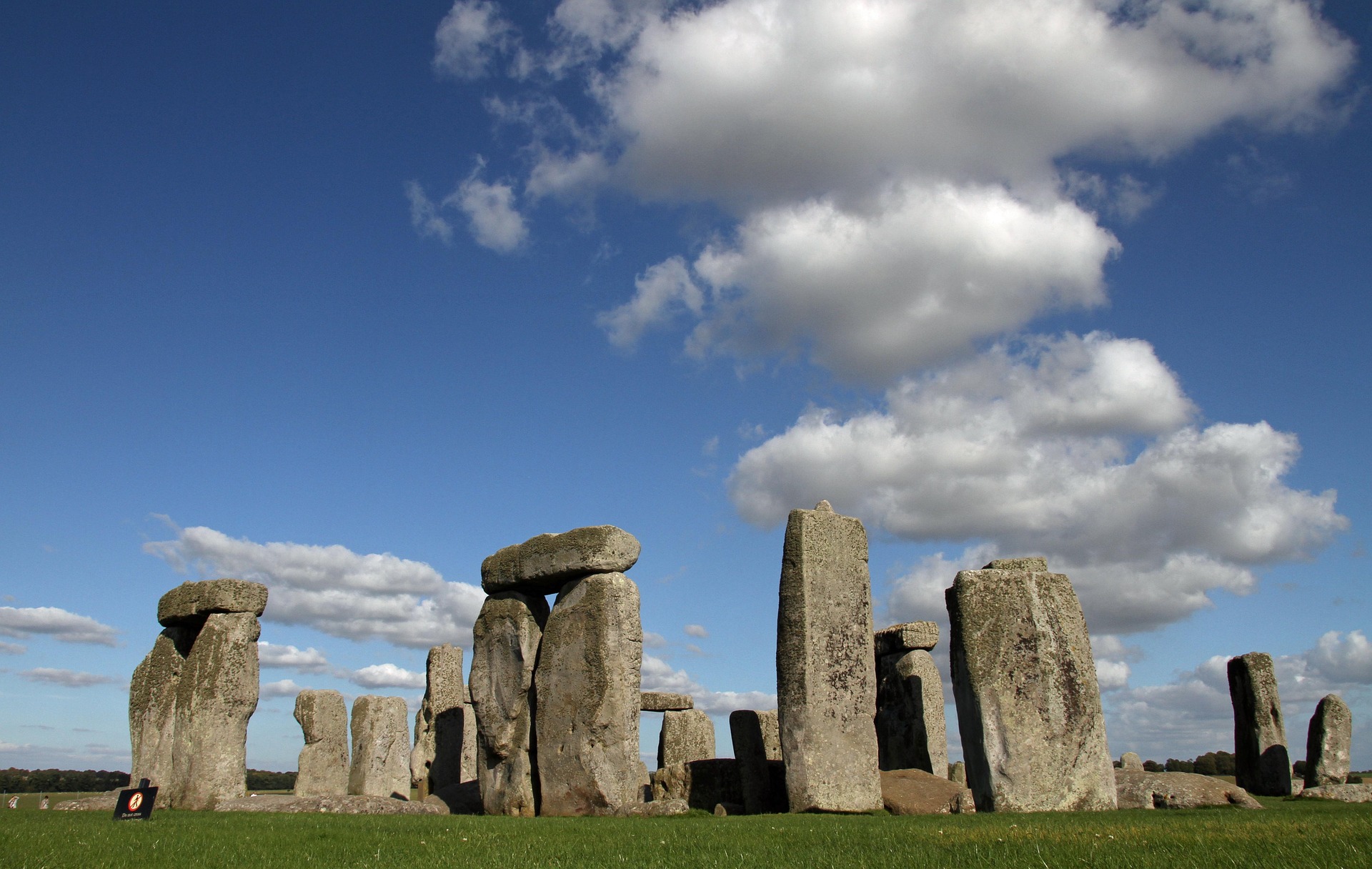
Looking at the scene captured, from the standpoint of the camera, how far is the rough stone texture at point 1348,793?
46.3 ft

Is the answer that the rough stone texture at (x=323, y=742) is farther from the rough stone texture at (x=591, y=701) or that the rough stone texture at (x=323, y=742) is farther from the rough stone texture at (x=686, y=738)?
the rough stone texture at (x=591, y=701)

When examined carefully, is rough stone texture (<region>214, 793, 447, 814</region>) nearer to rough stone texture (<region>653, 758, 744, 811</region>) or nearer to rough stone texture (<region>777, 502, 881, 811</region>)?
rough stone texture (<region>653, 758, 744, 811</region>)

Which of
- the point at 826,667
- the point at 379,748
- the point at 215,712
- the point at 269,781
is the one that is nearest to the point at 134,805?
the point at 215,712

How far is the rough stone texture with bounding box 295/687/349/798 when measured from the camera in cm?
1938

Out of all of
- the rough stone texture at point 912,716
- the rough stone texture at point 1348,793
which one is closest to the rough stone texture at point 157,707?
the rough stone texture at point 912,716

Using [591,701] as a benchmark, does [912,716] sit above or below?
below

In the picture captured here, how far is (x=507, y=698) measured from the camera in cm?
1486

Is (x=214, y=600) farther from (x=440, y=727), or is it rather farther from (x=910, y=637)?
(x=910, y=637)

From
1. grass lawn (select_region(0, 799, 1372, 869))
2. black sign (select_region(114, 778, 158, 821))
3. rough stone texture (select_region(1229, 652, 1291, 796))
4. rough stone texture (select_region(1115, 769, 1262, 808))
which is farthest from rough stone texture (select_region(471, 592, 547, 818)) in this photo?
rough stone texture (select_region(1229, 652, 1291, 796))

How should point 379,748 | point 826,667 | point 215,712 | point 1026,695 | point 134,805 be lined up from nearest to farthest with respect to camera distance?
point 134,805 < point 1026,695 < point 826,667 < point 215,712 < point 379,748

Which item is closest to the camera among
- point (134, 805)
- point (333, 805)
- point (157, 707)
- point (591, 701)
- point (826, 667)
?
point (134, 805)

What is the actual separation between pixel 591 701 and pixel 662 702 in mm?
7095

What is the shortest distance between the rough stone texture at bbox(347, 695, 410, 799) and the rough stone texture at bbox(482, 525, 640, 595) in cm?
675

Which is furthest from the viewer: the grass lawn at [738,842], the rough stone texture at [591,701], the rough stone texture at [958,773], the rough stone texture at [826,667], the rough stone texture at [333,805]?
the rough stone texture at [958,773]
